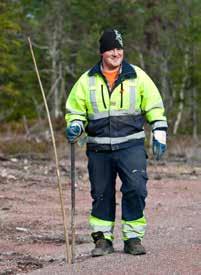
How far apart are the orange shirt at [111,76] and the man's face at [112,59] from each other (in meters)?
0.04

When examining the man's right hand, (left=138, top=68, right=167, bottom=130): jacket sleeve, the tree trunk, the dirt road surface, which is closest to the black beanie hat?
(left=138, top=68, right=167, bottom=130): jacket sleeve

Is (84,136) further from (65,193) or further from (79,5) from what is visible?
(79,5)

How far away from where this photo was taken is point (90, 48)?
142 ft

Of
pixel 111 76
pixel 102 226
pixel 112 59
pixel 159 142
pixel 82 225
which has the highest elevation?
pixel 112 59

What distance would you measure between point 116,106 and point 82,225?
4628 mm

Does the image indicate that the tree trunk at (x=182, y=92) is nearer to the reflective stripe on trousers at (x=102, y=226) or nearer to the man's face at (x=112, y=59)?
the reflective stripe on trousers at (x=102, y=226)

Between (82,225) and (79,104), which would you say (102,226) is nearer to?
(79,104)

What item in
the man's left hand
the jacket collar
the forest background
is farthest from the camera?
the forest background

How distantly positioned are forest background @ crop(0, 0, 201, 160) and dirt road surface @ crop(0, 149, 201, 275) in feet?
37.7

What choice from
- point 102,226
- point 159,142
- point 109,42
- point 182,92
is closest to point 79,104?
point 109,42

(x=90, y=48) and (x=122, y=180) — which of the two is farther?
(x=90, y=48)

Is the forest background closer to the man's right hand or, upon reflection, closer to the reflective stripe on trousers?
the reflective stripe on trousers

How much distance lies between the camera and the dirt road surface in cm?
786

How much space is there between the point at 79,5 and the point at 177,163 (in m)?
23.7
